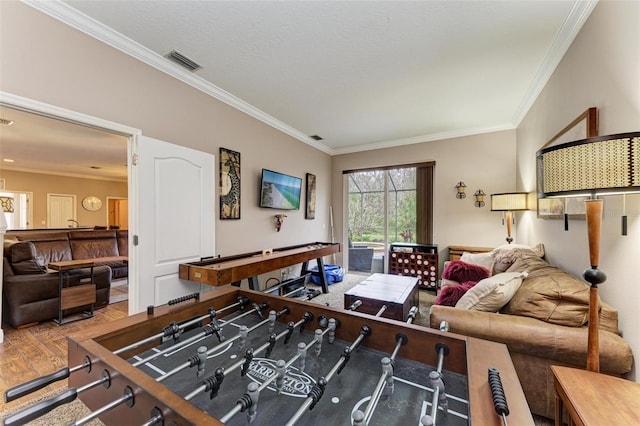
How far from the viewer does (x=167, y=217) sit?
254 cm

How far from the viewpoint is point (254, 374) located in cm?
90

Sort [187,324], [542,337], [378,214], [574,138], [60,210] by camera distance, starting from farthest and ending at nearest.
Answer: [60,210]
[378,214]
[574,138]
[542,337]
[187,324]

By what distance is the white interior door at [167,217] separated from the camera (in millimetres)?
2324

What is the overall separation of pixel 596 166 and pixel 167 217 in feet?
9.93

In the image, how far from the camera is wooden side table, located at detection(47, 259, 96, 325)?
3.08 meters

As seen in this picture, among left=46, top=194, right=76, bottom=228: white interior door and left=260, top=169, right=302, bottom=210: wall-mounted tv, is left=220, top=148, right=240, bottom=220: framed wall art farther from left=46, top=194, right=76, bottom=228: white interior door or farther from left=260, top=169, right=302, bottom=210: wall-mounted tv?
left=46, top=194, right=76, bottom=228: white interior door

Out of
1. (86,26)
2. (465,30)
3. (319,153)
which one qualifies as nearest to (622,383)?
(465,30)

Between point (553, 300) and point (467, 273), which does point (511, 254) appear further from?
point (553, 300)

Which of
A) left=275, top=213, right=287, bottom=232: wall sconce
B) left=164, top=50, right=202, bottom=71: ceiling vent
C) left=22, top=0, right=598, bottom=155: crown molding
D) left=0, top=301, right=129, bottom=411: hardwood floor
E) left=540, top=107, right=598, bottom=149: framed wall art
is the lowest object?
left=0, top=301, right=129, bottom=411: hardwood floor

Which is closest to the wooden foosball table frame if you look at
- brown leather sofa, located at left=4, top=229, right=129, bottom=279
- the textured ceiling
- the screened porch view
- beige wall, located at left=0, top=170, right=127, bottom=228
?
the textured ceiling

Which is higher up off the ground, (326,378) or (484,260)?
(326,378)

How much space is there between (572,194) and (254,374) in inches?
59.5

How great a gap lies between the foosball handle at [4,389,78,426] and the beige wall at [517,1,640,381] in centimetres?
234

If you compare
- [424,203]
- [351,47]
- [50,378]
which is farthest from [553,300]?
[424,203]
